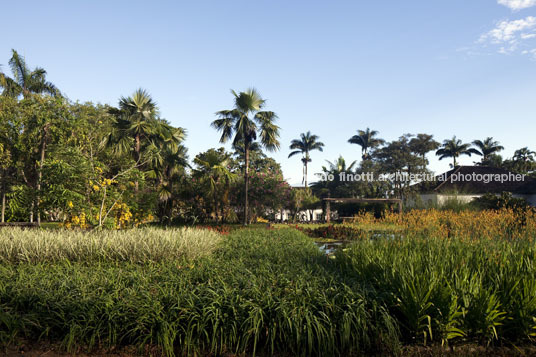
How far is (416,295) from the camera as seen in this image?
13.6 feet

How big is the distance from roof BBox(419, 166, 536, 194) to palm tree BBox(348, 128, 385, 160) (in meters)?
9.37

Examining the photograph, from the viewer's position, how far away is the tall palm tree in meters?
28.9

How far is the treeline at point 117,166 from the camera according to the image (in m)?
11.6

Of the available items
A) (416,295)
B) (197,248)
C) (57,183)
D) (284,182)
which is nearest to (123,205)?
(57,183)

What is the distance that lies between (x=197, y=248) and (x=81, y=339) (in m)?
3.78

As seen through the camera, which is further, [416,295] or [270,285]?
[270,285]

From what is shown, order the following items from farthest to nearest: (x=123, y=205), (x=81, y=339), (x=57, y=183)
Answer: (x=123, y=205) < (x=57, y=183) < (x=81, y=339)

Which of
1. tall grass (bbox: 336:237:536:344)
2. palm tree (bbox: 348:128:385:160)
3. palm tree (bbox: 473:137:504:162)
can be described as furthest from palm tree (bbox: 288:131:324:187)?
tall grass (bbox: 336:237:536:344)

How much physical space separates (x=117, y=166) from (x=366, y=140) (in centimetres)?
3735

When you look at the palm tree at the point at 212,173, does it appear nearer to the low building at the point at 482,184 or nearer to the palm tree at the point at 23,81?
the palm tree at the point at 23,81

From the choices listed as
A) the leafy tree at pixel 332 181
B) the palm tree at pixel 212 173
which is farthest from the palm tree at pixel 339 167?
the palm tree at pixel 212 173

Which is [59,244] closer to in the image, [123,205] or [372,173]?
[123,205]

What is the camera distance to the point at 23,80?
30578mm

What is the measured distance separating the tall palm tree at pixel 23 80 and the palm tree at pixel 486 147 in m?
58.5
